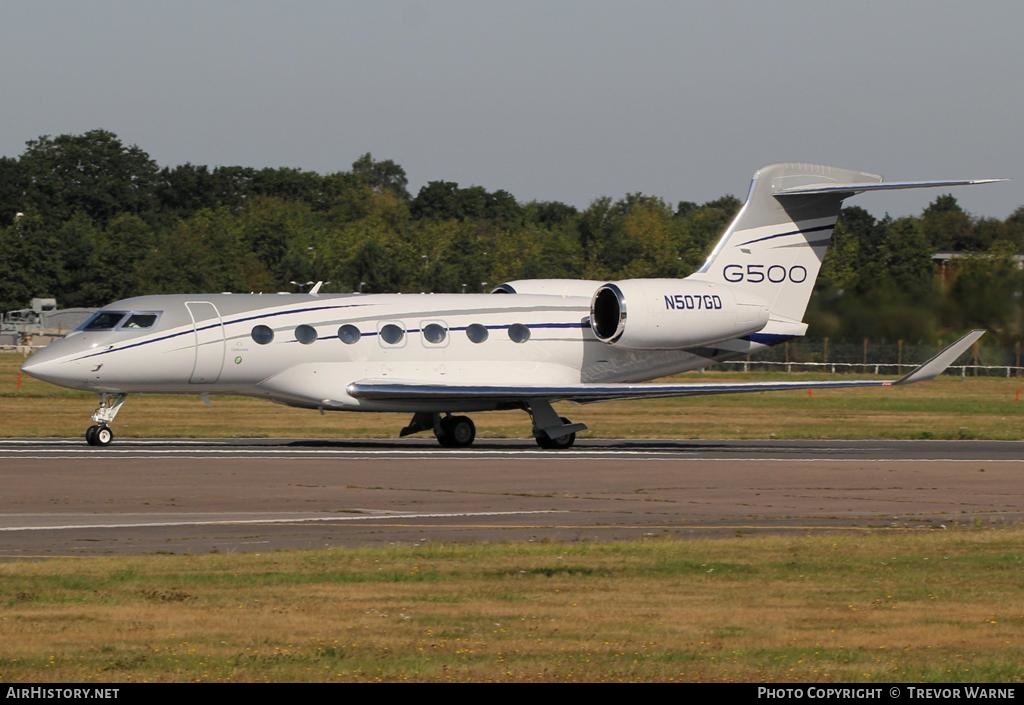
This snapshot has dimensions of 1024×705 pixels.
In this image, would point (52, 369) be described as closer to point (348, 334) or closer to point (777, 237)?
point (348, 334)

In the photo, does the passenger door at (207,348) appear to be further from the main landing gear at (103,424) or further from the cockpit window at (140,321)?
the main landing gear at (103,424)

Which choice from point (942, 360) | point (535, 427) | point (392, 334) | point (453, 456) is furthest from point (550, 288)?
point (942, 360)

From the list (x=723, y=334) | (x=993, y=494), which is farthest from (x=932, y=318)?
(x=993, y=494)

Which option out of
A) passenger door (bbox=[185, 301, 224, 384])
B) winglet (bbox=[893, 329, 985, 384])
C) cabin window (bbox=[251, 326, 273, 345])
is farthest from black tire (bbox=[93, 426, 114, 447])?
winglet (bbox=[893, 329, 985, 384])

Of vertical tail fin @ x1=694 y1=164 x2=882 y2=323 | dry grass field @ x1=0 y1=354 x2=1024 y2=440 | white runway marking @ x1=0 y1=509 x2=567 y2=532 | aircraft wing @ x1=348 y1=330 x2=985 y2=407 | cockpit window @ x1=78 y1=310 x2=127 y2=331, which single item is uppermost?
vertical tail fin @ x1=694 y1=164 x2=882 y2=323

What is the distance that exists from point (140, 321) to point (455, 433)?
6217 millimetres

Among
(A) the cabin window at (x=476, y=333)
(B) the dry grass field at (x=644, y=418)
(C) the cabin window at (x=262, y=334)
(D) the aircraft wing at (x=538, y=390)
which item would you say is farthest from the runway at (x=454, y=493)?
(B) the dry grass field at (x=644, y=418)

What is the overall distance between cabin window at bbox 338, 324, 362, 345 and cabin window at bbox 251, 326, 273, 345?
1286mm

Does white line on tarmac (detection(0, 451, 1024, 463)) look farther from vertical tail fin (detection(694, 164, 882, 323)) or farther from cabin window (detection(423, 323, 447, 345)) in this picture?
vertical tail fin (detection(694, 164, 882, 323))

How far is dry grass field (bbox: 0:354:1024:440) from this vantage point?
3634 centimetres

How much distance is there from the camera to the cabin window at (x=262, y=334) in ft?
97.1

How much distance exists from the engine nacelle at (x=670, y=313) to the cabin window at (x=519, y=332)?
4.25 feet

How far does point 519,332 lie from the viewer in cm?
3144
